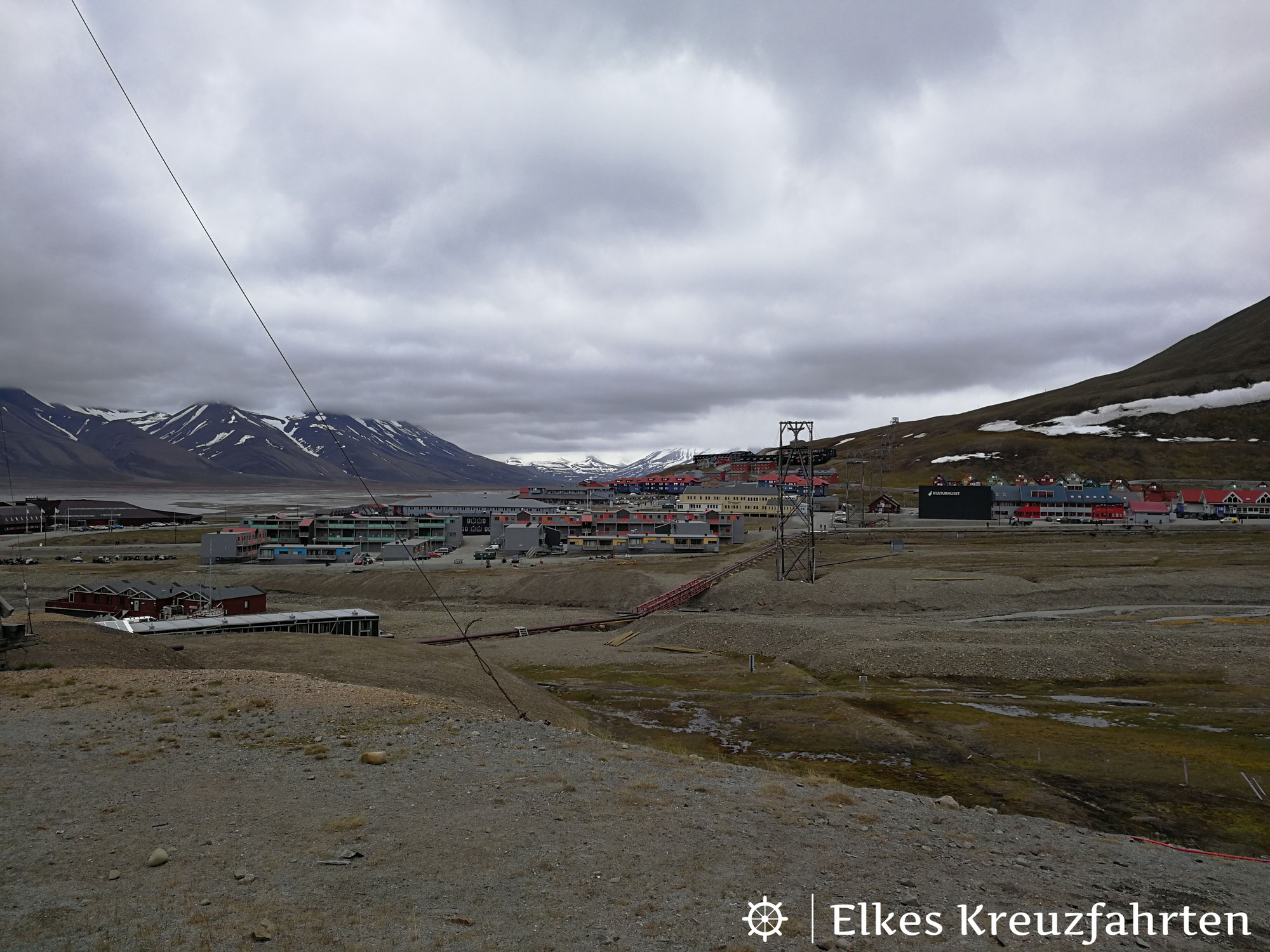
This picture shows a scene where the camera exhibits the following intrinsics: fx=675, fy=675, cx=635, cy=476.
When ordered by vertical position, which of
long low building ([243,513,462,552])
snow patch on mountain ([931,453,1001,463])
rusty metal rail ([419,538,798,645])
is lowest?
rusty metal rail ([419,538,798,645])

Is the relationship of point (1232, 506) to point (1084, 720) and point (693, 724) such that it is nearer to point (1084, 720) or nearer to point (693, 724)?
point (1084, 720)

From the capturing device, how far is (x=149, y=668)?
912 inches

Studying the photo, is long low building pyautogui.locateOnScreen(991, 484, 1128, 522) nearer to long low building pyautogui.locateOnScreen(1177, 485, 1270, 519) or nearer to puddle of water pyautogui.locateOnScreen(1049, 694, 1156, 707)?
long low building pyautogui.locateOnScreen(1177, 485, 1270, 519)

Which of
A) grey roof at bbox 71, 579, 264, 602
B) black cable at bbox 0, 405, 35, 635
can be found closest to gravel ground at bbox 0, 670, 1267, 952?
black cable at bbox 0, 405, 35, 635

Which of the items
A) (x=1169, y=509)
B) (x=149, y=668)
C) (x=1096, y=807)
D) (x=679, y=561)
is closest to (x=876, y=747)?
(x=1096, y=807)

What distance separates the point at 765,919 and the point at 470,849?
4.57 meters

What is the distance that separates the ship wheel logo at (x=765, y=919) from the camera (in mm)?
8508

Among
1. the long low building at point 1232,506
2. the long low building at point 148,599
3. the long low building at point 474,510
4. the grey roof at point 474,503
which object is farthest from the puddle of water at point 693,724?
the long low building at point 1232,506

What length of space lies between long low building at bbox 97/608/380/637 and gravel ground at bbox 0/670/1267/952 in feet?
62.3

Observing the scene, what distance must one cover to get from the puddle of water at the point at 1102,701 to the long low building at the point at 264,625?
119 feet

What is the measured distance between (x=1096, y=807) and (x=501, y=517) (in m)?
105

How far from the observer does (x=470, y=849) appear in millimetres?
10477

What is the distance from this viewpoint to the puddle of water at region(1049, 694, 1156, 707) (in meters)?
30.4

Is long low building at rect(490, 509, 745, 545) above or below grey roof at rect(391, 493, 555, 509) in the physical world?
below
